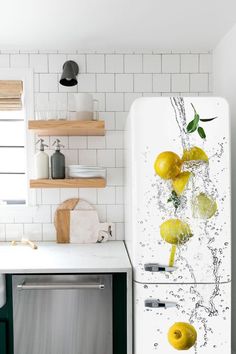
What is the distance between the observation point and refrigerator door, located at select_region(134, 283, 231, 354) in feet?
6.93

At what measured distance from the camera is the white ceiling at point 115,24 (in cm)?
222

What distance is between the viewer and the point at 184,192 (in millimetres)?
2088

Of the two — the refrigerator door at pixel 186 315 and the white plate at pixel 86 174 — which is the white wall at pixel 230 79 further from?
the white plate at pixel 86 174

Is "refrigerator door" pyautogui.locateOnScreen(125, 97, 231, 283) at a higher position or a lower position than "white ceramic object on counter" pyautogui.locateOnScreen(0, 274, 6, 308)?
higher

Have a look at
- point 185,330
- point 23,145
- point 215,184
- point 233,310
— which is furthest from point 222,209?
point 23,145

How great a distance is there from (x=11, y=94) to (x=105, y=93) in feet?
2.48

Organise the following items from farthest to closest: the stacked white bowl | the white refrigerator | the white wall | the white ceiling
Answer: the stacked white bowl
the white wall
the white ceiling
the white refrigerator

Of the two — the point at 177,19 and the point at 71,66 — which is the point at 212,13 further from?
the point at 71,66

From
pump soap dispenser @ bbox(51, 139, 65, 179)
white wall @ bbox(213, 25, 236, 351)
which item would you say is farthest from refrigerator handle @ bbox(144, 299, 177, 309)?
pump soap dispenser @ bbox(51, 139, 65, 179)

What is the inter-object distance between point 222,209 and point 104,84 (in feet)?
4.92

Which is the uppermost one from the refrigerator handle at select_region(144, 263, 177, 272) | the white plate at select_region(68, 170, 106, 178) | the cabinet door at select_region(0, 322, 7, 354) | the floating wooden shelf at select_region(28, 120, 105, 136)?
the floating wooden shelf at select_region(28, 120, 105, 136)

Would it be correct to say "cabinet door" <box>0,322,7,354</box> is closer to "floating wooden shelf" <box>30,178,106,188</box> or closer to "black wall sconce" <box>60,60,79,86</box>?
"floating wooden shelf" <box>30,178,106,188</box>

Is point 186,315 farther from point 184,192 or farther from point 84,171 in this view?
point 84,171

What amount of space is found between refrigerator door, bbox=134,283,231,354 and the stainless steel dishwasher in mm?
264
